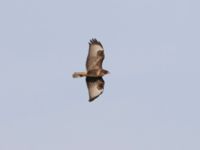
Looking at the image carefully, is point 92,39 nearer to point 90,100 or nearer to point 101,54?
point 101,54

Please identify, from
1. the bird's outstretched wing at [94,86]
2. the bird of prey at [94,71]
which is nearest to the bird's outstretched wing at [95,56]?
the bird of prey at [94,71]

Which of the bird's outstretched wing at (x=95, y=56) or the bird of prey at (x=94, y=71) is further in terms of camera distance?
the bird's outstretched wing at (x=95, y=56)

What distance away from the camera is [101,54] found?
43.3m

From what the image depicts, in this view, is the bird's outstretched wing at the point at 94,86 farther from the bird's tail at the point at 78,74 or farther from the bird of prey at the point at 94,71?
the bird's tail at the point at 78,74

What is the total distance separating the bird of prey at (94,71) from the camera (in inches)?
1646

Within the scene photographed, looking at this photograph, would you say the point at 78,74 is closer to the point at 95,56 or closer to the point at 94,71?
the point at 94,71

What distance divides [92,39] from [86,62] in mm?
2011

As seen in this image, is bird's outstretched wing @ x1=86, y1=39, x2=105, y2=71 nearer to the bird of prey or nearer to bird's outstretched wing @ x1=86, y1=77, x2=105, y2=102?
the bird of prey

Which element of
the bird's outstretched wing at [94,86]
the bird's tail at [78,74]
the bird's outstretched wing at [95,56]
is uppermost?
the bird's outstretched wing at [95,56]

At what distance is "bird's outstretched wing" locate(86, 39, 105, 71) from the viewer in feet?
140

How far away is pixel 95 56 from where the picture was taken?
43188 mm

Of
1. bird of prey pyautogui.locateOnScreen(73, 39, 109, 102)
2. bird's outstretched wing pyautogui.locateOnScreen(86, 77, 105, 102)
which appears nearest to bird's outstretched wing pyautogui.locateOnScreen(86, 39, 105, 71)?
bird of prey pyautogui.locateOnScreen(73, 39, 109, 102)

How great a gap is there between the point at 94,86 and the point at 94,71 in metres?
1.02

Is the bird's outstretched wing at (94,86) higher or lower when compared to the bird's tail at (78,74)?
lower
